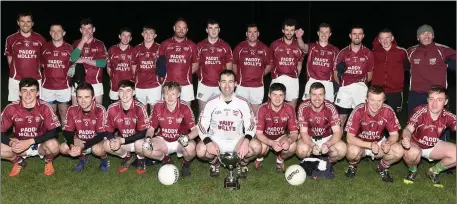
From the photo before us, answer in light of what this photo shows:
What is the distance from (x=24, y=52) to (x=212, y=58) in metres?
2.74

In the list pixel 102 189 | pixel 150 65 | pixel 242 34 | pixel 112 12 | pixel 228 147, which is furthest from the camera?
pixel 112 12

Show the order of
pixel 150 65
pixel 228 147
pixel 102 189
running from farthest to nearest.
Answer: pixel 150 65, pixel 228 147, pixel 102 189

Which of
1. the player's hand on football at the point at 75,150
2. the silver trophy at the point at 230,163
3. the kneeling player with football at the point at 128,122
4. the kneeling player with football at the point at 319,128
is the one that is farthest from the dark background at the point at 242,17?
the player's hand on football at the point at 75,150

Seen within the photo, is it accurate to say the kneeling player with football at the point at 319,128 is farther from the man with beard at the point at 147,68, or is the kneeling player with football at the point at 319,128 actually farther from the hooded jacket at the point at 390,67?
the man with beard at the point at 147,68

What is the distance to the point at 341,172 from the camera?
20.3ft

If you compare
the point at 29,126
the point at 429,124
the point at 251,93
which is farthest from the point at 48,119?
the point at 429,124

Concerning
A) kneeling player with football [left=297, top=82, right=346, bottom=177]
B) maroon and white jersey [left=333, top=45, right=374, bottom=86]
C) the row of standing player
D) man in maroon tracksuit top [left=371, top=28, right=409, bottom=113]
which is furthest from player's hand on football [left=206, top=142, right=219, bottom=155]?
man in maroon tracksuit top [left=371, top=28, right=409, bottom=113]

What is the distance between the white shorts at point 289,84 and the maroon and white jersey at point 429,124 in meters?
2.02

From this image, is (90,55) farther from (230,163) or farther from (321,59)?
(321,59)

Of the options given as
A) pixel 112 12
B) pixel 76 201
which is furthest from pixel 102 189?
pixel 112 12

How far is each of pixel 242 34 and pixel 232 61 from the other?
21.9 m

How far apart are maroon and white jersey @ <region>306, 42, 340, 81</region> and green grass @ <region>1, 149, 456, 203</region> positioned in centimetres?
161

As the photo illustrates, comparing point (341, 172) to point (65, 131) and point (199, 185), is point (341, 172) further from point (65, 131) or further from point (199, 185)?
point (65, 131)

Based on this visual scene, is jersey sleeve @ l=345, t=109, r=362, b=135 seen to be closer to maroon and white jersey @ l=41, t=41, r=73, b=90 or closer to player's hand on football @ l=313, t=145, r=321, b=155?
player's hand on football @ l=313, t=145, r=321, b=155
